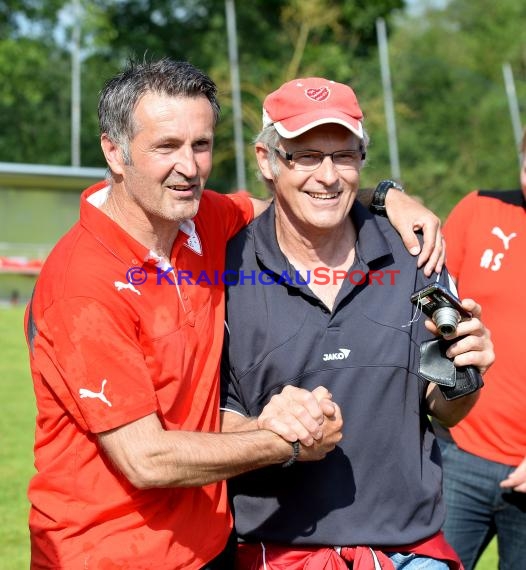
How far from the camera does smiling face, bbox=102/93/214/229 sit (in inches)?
118

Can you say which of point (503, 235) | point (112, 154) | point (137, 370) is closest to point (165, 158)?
point (112, 154)

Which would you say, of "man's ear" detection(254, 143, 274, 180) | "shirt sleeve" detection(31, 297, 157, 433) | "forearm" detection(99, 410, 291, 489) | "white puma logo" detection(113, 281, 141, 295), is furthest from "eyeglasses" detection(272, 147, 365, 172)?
"forearm" detection(99, 410, 291, 489)

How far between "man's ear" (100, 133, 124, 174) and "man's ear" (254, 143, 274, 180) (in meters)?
0.66

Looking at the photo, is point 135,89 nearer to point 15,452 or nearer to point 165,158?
point 165,158

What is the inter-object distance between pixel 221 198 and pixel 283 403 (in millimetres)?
1057

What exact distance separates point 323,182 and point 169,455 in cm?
114

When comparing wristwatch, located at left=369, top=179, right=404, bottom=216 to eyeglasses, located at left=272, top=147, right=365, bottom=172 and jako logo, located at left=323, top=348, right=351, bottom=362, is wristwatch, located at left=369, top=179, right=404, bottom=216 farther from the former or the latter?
jako logo, located at left=323, top=348, right=351, bottom=362

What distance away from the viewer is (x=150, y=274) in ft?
9.96

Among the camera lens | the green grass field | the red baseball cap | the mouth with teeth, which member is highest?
the red baseball cap

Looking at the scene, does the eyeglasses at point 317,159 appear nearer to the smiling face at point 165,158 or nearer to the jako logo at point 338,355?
the smiling face at point 165,158

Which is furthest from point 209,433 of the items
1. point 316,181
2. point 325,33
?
point 325,33

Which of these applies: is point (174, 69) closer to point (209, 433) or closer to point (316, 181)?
point (316, 181)

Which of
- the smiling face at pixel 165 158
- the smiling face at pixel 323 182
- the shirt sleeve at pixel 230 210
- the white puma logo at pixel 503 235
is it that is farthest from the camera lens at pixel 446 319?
the white puma logo at pixel 503 235

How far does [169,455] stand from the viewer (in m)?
2.77
